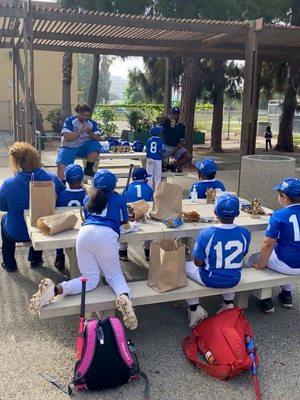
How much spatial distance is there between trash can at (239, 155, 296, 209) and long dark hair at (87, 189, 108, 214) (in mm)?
5116

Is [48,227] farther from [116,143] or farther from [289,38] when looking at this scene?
[289,38]

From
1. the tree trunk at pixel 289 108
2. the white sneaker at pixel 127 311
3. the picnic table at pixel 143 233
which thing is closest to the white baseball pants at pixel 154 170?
the picnic table at pixel 143 233

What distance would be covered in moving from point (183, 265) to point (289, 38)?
7.71 meters

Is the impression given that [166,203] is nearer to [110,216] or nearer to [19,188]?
[110,216]

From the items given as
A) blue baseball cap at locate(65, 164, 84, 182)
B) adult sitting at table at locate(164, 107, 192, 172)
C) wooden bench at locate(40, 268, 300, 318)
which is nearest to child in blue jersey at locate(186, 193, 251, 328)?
wooden bench at locate(40, 268, 300, 318)

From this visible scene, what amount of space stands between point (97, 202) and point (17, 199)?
1447 mm

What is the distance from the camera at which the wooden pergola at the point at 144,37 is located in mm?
7738

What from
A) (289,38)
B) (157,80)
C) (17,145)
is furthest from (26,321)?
(157,80)

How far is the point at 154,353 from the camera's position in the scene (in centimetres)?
367

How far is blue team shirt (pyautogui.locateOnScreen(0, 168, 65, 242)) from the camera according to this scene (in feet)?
15.7

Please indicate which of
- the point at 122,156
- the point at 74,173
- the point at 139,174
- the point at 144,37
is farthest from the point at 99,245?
the point at 144,37

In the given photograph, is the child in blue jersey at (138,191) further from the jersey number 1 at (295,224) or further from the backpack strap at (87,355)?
the backpack strap at (87,355)

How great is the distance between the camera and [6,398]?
121 inches

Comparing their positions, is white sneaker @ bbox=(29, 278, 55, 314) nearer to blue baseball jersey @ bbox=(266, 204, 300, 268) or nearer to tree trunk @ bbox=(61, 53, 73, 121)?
blue baseball jersey @ bbox=(266, 204, 300, 268)
